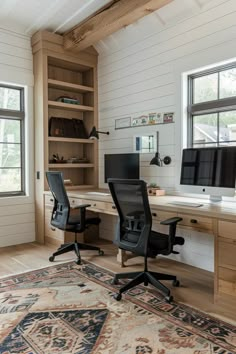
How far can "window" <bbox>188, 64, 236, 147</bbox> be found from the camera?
3271 mm

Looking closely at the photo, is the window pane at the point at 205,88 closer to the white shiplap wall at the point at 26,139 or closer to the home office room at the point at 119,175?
the home office room at the point at 119,175

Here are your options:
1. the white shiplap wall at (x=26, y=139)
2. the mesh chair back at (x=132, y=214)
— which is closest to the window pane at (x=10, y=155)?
the white shiplap wall at (x=26, y=139)

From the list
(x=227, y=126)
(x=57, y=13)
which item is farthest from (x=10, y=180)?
(x=227, y=126)

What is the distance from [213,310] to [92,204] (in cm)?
179

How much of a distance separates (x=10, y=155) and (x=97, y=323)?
118 inches

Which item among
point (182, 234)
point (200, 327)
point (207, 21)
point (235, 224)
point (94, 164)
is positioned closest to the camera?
point (200, 327)

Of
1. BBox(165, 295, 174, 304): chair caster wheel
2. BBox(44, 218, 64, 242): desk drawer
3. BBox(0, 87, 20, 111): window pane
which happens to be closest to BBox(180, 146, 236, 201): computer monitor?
BBox(165, 295, 174, 304): chair caster wheel

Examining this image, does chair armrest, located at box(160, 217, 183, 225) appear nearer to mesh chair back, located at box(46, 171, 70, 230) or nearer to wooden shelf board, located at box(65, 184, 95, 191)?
mesh chair back, located at box(46, 171, 70, 230)

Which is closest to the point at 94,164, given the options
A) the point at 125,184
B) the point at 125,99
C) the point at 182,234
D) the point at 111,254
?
the point at 125,99

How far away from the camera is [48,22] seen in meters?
4.12

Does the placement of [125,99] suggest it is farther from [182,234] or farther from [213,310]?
[213,310]

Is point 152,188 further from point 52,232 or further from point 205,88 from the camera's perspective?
point 52,232

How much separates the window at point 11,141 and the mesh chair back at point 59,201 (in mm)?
1042

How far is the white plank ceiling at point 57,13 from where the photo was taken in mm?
3475
